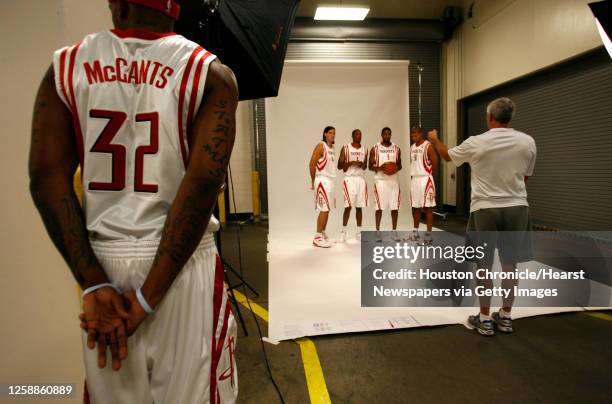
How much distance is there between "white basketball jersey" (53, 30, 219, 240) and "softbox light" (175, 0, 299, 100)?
4.22ft

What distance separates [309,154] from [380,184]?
2106 mm

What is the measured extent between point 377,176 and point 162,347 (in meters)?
5.88

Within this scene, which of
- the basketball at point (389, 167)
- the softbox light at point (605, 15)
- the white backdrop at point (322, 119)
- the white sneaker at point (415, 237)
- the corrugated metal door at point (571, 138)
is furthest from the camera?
the white backdrop at point (322, 119)

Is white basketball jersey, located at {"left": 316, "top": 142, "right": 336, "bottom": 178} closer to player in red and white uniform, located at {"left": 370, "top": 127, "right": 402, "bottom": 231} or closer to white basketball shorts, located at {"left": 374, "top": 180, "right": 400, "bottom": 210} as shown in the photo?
player in red and white uniform, located at {"left": 370, "top": 127, "right": 402, "bottom": 231}

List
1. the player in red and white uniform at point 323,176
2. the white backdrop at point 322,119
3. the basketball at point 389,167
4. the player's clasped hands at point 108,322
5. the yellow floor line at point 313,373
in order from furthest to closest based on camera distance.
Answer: the white backdrop at point 322,119
the basketball at point 389,167
the player in red and white uniform at point 323,176
the yellow floor line at point 313,373
the player's clasped hands at point 108,322

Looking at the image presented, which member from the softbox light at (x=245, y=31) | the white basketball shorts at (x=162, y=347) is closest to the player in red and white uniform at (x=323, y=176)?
the softbox light at (x=245, y=31)

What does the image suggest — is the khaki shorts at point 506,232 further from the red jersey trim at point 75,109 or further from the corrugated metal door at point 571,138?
the corrugated metal door at point 571,138

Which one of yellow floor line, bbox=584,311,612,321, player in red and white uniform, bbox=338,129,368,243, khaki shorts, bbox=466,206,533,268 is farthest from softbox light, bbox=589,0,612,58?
player in red and white uniform, bbox=338,129,368,243

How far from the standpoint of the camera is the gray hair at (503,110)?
2.62m

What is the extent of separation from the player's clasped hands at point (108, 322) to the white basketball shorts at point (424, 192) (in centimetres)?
559

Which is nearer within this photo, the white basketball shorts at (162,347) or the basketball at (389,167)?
the white basketball shorts at (162,347)

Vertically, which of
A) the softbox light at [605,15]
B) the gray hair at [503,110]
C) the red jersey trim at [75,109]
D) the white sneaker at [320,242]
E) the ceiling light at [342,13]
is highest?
the ceiling light at [342,13]

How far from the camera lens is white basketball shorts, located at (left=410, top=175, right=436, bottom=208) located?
19.2 feet

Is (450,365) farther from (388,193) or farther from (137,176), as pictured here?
(388,193)
